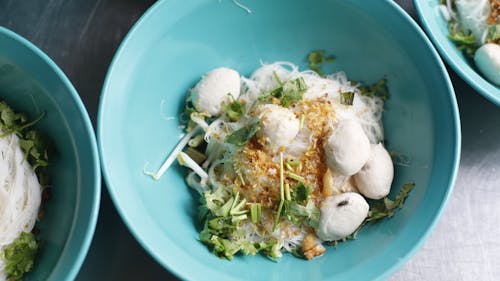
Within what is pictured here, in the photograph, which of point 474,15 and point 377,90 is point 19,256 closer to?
point 377,90

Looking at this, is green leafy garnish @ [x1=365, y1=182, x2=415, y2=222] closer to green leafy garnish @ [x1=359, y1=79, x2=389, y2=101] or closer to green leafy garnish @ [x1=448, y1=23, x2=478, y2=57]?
green leafy garnish @ [x1=359, y1=79, x2=389, y2=101]

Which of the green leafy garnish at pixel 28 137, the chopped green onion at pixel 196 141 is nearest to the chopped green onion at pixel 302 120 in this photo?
the chopped green onion at pixel 196 141

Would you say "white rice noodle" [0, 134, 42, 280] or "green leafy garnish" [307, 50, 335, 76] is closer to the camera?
"white rice noodle" [0, 134, 42, 280]

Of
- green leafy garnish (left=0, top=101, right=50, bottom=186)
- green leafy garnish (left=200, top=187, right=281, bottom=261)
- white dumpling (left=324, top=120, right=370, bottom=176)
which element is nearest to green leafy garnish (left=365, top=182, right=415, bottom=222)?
white dumpling (left=324, top=120, right=370, bottom=176)

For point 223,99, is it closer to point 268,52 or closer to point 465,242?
point 268,52

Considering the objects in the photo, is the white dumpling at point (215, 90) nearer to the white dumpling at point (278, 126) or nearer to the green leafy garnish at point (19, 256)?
the white dumpling at point (278, 126)

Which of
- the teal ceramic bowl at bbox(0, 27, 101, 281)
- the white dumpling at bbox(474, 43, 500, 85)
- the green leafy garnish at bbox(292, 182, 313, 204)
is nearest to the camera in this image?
the teal ceramic bowl at bbox(0, 27, 101, 281)

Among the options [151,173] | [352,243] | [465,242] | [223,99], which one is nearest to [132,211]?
[151,173]
